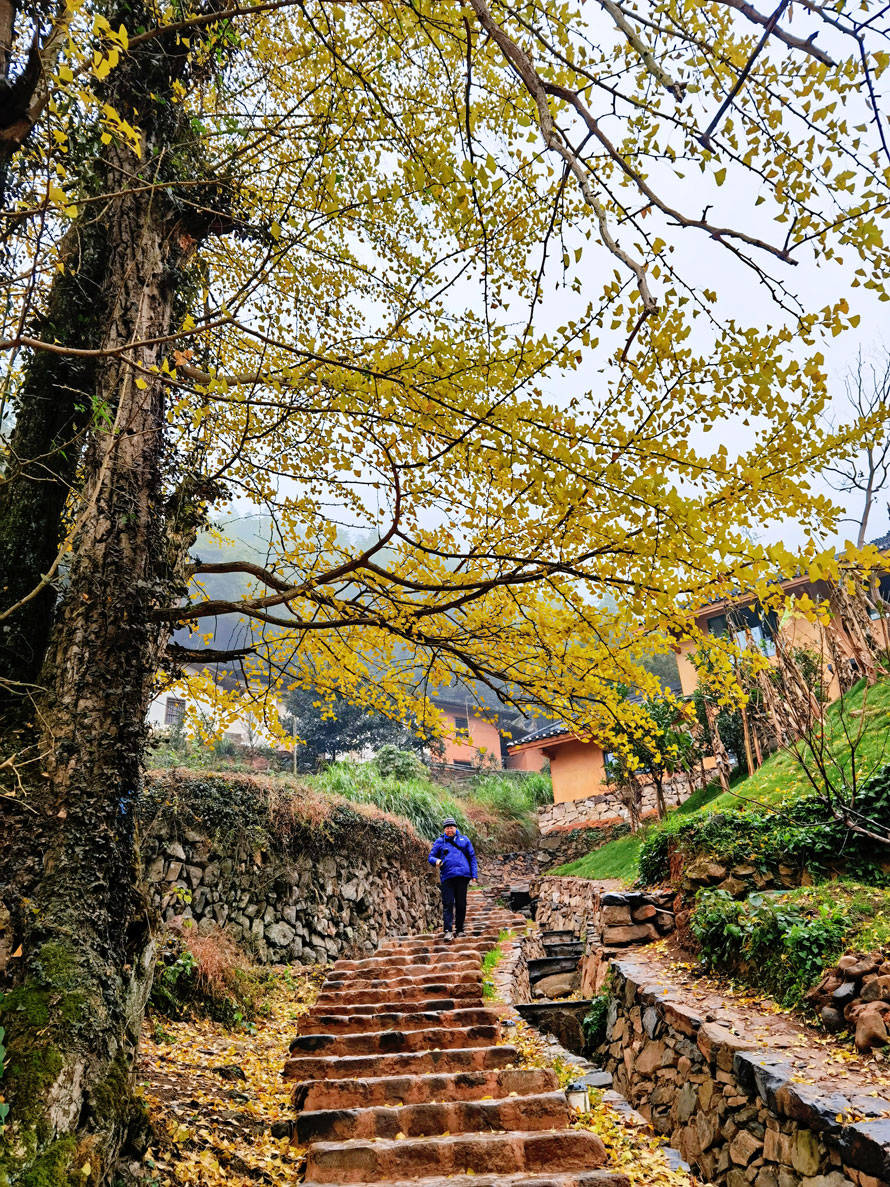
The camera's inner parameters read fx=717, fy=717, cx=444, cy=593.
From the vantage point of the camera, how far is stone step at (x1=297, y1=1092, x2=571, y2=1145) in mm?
4141

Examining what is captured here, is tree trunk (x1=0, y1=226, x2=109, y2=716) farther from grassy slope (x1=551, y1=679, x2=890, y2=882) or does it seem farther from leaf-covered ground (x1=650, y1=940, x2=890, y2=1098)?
grassy slope (x1=551, y1=679, x2=890, y2=882)

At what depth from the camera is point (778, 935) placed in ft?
17.6

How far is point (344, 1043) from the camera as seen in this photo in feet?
18.4

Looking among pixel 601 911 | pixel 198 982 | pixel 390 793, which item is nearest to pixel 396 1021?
pixel 198 982

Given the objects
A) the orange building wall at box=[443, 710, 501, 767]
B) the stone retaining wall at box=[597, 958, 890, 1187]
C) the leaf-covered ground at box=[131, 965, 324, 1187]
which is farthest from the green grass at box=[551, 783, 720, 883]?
the orange building wall at box=[443, 710, 501, 767]

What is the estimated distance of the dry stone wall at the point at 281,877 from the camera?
26.7 ft

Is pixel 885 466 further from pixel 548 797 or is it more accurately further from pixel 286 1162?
pixel 286 1162

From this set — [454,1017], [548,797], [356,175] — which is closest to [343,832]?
[454,1017]

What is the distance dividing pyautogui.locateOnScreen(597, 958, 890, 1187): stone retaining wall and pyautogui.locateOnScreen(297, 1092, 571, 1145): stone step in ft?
3.71

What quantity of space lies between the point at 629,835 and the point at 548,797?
629 centimetres

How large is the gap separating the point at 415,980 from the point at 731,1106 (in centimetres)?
359

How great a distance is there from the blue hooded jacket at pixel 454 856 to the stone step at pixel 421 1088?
4.36m

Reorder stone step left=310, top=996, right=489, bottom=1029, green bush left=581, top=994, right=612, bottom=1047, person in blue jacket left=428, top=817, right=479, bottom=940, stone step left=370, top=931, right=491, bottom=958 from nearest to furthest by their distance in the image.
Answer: stone step left=310, top=996, right=489, bottom=1029, green bush left=581, top=994, right=612, bottom=1047, stone step left=370, top=931, right=491, bottom=958, person in blue jacket left=428, top=817, right=479, bottom=940

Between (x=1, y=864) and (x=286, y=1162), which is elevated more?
(x=1, y=864)
